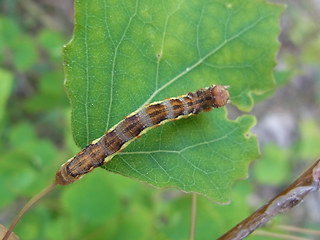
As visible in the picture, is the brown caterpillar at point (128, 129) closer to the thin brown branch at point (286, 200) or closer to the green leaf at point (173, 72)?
the green leaf at point (173, 72)

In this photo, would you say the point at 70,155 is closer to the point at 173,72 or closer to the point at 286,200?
the point at 173,72

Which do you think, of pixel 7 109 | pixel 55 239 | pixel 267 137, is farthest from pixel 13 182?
pixel 267 137

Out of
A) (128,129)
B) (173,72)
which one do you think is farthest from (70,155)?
(173,72)

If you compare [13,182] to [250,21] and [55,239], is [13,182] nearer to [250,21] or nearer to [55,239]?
[55,239]

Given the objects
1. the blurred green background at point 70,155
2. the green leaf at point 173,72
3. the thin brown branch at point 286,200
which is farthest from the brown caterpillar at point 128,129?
the blurred green background at point 70,155

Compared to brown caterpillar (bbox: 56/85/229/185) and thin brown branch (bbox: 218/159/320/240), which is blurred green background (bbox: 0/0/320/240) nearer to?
thin brown branch (bbox: 218/159/320/240)
